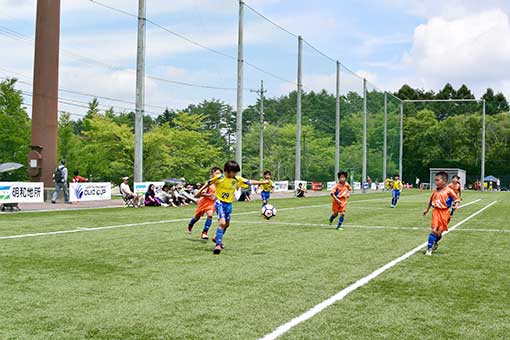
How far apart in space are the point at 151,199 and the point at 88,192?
13.7ft

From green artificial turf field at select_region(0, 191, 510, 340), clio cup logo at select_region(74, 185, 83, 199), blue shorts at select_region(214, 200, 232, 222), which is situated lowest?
green artificial turf field at select_region(0, 191, 510, 340)

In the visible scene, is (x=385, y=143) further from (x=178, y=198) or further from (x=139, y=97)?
(x=178, y=198)

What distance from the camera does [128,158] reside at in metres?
66.1

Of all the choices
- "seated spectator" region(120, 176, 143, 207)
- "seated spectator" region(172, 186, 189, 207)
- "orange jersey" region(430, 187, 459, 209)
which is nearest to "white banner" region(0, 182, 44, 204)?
"seated spectator" region(120, 176, 143, 207)

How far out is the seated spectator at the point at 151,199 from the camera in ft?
98.1

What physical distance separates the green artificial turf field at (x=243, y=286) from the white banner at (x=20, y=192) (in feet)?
28.1

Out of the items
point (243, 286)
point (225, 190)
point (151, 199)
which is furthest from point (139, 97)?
point (243, 286)

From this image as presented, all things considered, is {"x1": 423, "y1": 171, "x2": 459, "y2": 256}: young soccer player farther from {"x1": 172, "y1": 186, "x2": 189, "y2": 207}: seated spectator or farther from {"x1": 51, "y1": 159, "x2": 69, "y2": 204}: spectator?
{"x1": 51, "y1": 159, "x2": 69, "y2": 204}: spectator

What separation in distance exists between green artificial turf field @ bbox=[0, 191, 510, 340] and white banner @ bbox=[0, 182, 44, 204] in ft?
28.1

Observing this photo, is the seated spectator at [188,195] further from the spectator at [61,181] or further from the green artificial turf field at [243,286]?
the green artificial turf field at [243,286]

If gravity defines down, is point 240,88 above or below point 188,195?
above

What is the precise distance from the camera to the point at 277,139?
295ft

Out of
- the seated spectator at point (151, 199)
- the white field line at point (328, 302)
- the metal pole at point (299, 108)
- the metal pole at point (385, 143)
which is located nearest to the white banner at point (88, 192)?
the seated spectator at point (151, 199)

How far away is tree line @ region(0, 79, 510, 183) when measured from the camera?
64750 mm
